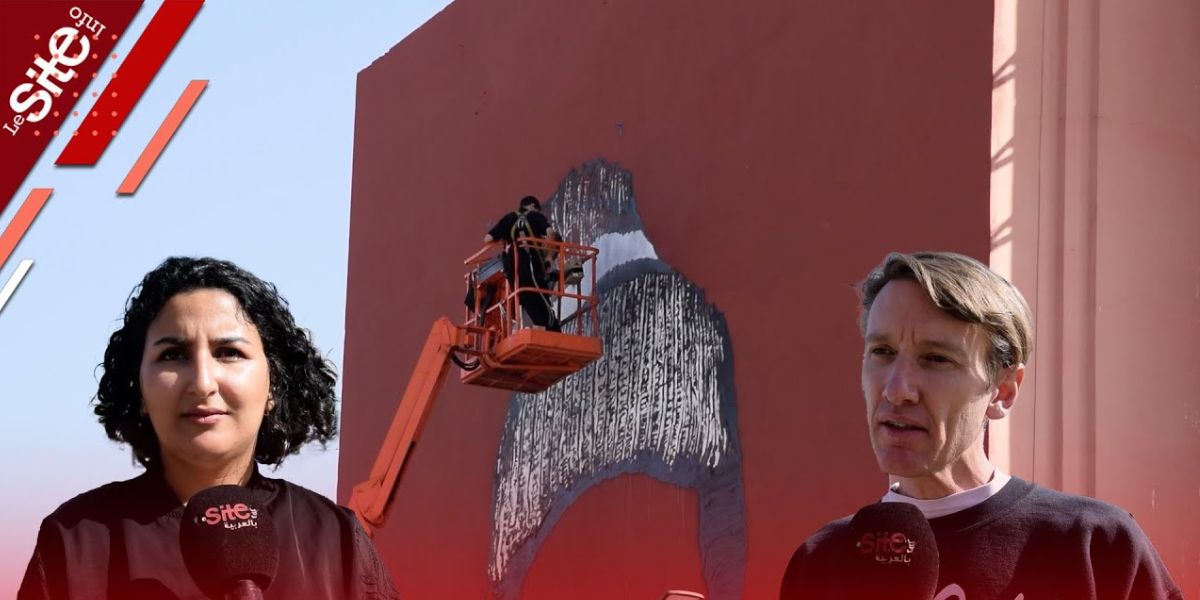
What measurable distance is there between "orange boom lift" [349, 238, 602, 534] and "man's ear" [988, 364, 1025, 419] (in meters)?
8.45

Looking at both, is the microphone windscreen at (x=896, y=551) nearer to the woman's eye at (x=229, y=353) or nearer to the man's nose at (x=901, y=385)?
the man's nose at (x=901, y=385)

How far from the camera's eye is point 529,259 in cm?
1229

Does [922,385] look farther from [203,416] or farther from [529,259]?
[529,259]

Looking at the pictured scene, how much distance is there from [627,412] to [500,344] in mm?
1093

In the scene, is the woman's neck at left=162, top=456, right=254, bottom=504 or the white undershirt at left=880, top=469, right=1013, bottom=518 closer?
the woman's neck at left=162, top=456, right=254, bottom=504

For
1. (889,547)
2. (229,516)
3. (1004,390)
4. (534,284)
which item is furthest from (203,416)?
(534,284)

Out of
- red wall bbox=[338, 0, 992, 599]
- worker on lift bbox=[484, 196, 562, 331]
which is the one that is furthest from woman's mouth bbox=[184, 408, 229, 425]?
worker on lift bbox=[484, 196, 562, 331]

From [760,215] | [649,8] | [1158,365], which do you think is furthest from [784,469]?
[649,8]

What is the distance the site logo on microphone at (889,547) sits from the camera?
255 cm

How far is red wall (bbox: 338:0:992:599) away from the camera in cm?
978

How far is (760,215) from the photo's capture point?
11.0 meters

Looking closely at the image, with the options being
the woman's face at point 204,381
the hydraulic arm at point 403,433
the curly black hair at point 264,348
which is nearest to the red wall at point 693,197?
the hydraulic arm at point 403,433

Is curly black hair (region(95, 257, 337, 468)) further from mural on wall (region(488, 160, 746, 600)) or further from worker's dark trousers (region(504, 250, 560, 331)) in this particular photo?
worker's dark trousers (region(504, 250, 560, 331))

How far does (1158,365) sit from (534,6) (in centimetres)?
746
